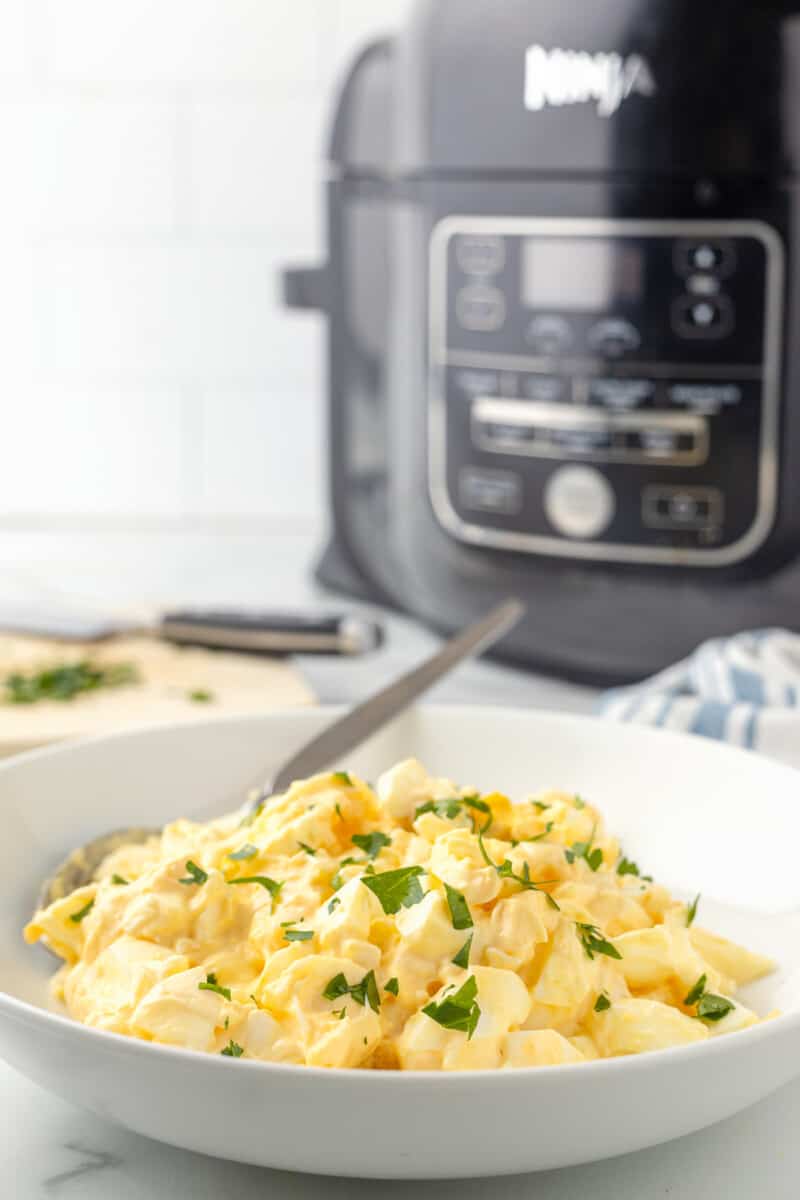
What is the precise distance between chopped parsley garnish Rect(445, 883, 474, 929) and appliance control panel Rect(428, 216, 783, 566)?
0.62 meters

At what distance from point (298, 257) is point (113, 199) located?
0.71ft

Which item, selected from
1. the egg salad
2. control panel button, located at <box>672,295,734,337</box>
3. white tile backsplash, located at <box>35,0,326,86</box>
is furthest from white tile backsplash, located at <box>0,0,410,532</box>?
the egg salad

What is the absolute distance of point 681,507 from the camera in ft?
3.79

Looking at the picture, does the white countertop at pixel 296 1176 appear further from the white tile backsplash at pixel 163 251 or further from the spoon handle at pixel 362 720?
the white tile backsplash at pixel 163 251

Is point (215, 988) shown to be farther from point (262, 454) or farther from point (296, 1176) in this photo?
point (262, 454)

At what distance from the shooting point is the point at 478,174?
1.19 metres

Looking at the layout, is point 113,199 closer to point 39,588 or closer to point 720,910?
point 39,588

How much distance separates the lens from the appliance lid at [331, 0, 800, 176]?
1.09 metres

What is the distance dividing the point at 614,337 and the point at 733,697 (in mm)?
268

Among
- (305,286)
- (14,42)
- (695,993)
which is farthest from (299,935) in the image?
(14,42)

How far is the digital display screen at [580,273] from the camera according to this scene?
1146 mm

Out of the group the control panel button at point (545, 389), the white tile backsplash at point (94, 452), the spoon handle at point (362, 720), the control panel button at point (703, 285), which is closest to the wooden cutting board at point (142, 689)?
the spoon handle at point (362, 720)

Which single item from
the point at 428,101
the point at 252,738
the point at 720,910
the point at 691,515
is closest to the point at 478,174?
the point at 428,101

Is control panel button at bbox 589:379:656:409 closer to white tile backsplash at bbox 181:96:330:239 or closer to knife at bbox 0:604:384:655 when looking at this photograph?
Result: knife at bbox 0:604:384:655
